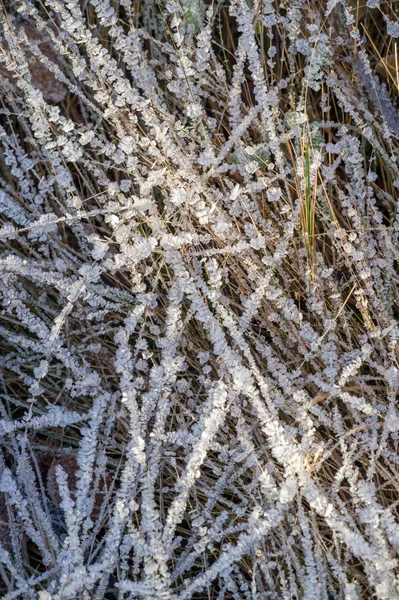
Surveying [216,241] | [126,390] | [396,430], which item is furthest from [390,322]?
[126,390]

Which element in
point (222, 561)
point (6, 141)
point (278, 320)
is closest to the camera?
point (222, 561)

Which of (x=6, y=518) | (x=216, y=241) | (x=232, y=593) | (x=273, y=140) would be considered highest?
(x=273, y=140)

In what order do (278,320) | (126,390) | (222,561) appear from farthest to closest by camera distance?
1. (278,320)
2. (126,390)
3. (222,561)

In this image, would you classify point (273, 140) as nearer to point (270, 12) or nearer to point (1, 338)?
point (270, 12)

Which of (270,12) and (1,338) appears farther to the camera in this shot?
(1,338)

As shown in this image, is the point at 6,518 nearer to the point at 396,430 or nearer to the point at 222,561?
the point at 222,561

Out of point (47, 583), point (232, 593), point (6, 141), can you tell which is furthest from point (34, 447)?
point (6, 141)

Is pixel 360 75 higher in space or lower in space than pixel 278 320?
higher
